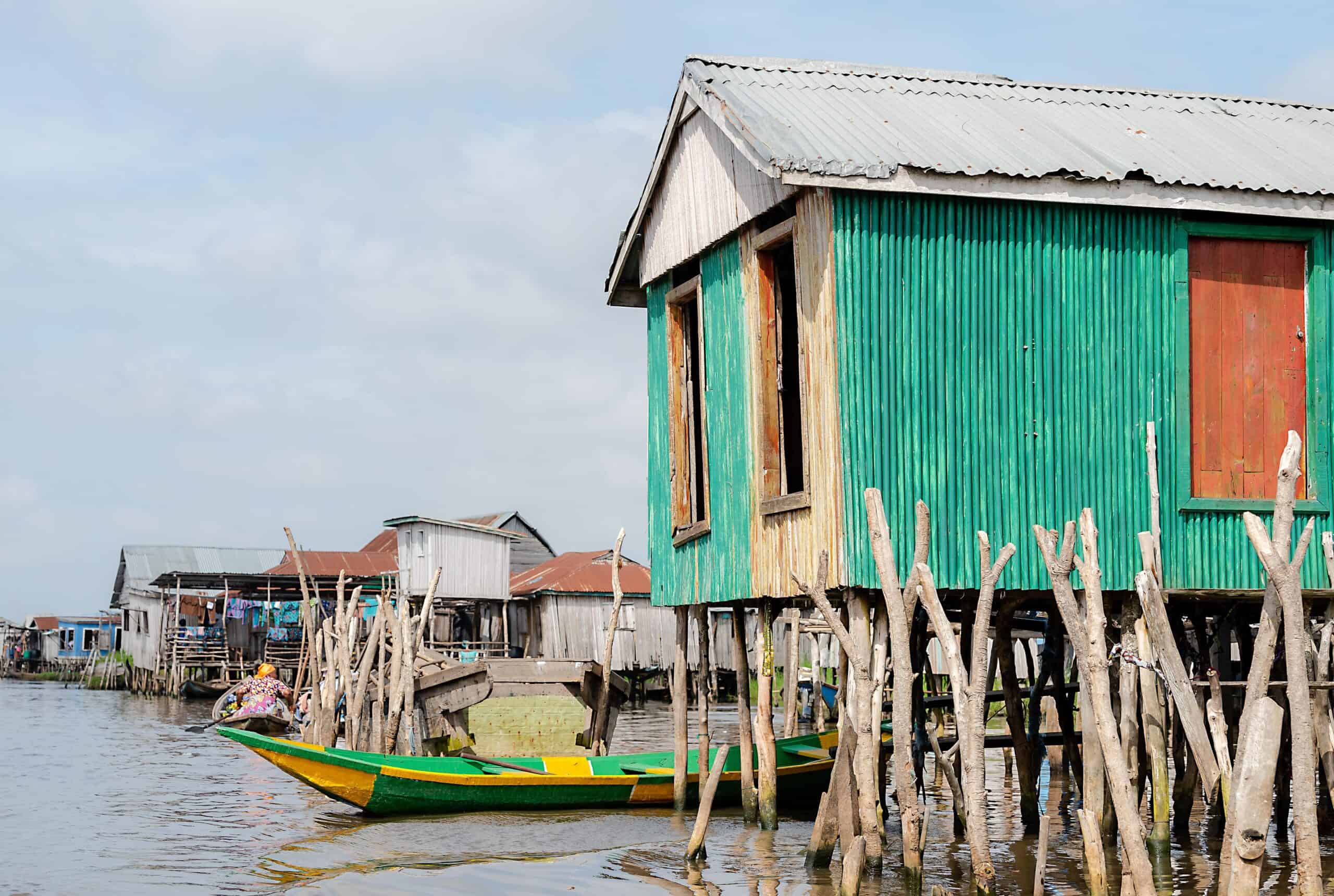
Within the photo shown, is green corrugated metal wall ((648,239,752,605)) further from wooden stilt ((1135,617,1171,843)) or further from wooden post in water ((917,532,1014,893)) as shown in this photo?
wooden stilt ((1135,617,1171,843))

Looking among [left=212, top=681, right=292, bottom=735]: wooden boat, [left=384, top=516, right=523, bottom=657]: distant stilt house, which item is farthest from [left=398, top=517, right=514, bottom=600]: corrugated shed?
[left=212, top=681, right=292, bottom=735]: wooden boat

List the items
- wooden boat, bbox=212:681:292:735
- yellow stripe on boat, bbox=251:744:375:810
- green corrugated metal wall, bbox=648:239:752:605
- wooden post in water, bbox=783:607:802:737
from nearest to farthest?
green corrugated metal wall, bbox=648:239:752:605 < yellow stripe on boat, bbox=251:744:375:810 < wooden post in water, bbox=783:607:802:737 < wooden boat, bbox=212:681:292:735

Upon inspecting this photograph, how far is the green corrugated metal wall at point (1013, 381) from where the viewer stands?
11250 millimetres

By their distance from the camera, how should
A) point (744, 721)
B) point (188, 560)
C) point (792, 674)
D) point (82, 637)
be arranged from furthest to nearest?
point (82, 637) < point (188, 560) < point (792, 674) < point (744, 721)

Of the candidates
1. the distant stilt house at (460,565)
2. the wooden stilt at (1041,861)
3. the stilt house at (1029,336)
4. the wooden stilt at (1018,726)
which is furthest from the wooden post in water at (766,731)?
the distant stilt house at (460,565)

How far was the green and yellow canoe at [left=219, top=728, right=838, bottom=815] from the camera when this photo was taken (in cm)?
1498

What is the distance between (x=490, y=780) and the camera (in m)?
15.1

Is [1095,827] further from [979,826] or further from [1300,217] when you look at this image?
[1300,217]

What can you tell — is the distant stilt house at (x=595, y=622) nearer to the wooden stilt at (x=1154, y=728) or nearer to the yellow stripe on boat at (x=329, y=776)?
the yellow stripe on boat at (x=329, y=776)

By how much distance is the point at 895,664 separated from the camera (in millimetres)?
10281

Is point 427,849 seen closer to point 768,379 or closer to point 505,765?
point 505,765

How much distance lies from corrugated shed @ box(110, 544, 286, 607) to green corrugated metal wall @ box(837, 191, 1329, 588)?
47.6 metres

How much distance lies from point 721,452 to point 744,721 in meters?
3.17

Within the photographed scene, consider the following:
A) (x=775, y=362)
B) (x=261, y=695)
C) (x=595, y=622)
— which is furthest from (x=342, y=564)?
(x=775, y=362)
